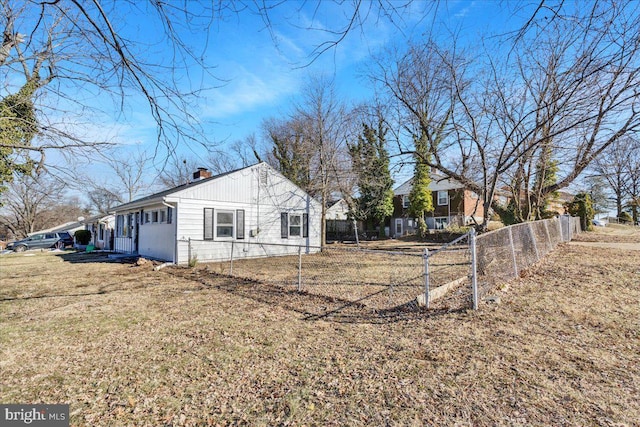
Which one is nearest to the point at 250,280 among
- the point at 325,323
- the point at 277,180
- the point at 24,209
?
the point at 325,323

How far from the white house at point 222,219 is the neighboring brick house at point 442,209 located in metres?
16.1

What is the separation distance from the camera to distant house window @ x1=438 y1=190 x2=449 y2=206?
2911 centimetres

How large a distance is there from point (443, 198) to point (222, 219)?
2322cm

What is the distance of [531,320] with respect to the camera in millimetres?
4492

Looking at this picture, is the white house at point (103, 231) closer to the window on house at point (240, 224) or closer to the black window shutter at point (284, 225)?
the window on house at point (240, 224)

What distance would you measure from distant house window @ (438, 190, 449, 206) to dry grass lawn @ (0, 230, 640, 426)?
23.8 m

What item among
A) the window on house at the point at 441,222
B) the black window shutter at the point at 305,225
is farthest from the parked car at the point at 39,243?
the window on house at the point at 441,222

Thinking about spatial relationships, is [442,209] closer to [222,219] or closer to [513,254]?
[222,219]

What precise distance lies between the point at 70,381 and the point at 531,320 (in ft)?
19.0

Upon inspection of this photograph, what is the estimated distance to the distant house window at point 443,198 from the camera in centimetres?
2911

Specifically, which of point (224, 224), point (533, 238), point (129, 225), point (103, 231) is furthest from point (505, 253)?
point (103, 231)

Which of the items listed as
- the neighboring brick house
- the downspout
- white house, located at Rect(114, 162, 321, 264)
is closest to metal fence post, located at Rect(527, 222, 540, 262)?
white house, located at Rect(114, 162, 321, 264)

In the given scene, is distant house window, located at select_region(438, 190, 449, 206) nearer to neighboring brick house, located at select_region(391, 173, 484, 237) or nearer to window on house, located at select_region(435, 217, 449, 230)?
neighboring brick house, located at select_region(391, 173, 484, 237)

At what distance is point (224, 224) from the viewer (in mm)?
12875
